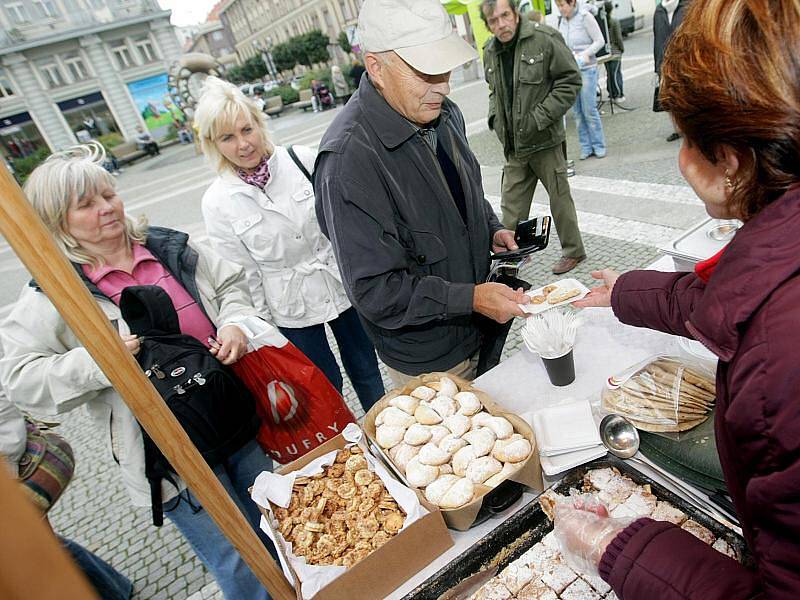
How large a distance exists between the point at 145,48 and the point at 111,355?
45.5 meters

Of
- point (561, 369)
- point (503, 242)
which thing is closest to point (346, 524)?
point (561, 369)

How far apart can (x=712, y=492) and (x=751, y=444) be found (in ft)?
1.90

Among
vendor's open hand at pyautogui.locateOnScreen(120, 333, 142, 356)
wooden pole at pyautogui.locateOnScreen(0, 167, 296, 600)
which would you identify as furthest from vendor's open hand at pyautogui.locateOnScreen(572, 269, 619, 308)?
vendor's open hand at pyautogui.locateOnScreen(120, 333, 142, 356)

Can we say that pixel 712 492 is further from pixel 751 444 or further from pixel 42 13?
pixel 42 13

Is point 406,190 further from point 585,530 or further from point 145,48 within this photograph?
point 145,48

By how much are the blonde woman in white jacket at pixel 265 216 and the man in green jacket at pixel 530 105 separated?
2.06 m

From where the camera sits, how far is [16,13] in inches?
1380

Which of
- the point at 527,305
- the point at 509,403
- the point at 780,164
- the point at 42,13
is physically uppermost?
the point at 42,13

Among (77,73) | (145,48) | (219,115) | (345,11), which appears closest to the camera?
(219,115)

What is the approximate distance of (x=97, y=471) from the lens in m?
3.67

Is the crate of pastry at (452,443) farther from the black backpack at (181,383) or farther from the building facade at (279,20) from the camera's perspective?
the building facade at (279,20)

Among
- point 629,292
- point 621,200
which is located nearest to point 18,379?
point 629,292

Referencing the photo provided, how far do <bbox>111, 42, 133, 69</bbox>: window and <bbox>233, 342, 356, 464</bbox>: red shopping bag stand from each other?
142 feet

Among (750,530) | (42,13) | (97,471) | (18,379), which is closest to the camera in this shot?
(750,530)
